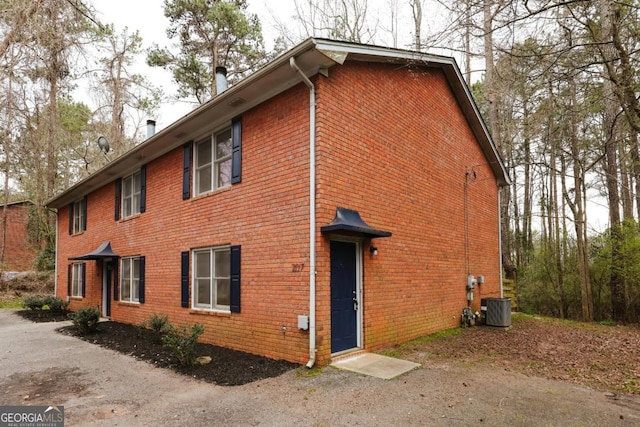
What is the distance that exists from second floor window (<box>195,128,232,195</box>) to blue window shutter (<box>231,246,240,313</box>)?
1709mm

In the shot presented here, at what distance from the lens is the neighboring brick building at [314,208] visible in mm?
6570

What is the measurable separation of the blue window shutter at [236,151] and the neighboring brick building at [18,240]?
79.9 feet

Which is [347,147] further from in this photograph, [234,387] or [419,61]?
[234,387]

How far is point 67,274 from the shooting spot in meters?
16.4

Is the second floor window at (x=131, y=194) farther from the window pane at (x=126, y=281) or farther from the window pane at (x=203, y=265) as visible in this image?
the window pane at (x=203, y=265)

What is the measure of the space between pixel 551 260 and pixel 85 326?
16725 millimetres

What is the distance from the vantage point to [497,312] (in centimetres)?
1070

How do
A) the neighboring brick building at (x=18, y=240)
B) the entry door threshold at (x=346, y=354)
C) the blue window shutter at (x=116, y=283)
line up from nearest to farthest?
the entry door threshold at (x=346, y=354)
the blue window shutter at (x=116, y=283)
the neighboring brick building at (x=18, y=240)

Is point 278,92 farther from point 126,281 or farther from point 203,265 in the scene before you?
point 126,281

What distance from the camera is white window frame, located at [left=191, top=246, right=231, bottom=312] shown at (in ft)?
27.1

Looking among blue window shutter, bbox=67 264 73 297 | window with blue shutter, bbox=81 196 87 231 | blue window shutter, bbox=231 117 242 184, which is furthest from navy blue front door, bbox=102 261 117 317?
blue window shutter, bbox=231 117 242 184

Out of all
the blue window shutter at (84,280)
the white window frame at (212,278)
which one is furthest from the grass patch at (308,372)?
the blue window shutter at (84,280)

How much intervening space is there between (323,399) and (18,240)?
29420 millimetres

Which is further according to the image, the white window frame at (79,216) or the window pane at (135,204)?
the white window frame at (79,216)
